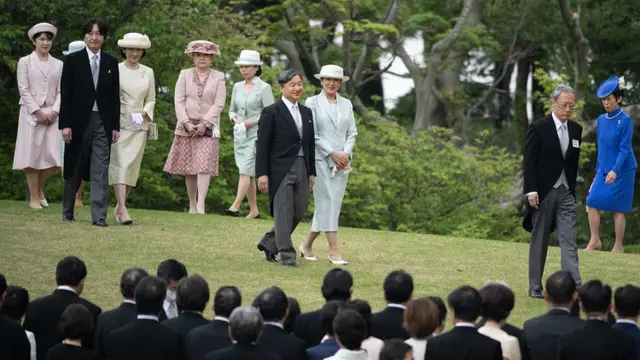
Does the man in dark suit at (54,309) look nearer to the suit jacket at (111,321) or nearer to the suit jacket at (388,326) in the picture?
the suit jacket at (111,321)

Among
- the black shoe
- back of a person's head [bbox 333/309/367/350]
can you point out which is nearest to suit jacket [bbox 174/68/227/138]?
the black shoe

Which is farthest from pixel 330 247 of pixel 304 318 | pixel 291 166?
pixel 304 318

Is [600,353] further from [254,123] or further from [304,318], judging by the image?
[254,123]

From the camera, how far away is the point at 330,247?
13906 mm

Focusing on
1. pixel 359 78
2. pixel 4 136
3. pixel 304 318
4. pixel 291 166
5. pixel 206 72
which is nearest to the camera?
pixel 304 318

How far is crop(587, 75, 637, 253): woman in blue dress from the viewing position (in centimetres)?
1590

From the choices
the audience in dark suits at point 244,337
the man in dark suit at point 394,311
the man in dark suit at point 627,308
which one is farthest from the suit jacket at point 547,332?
the audience in dark suits at point 244,337

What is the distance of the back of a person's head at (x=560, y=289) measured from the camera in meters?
8.83

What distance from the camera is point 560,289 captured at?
8.82 m

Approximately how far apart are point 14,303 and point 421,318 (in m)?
2.59

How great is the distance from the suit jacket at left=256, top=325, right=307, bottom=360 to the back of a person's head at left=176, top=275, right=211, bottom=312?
0.52 meters

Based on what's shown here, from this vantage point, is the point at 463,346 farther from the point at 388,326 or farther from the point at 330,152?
the point at 330,152

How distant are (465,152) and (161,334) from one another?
21077 mm

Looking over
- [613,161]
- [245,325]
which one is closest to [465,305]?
[245,325]
